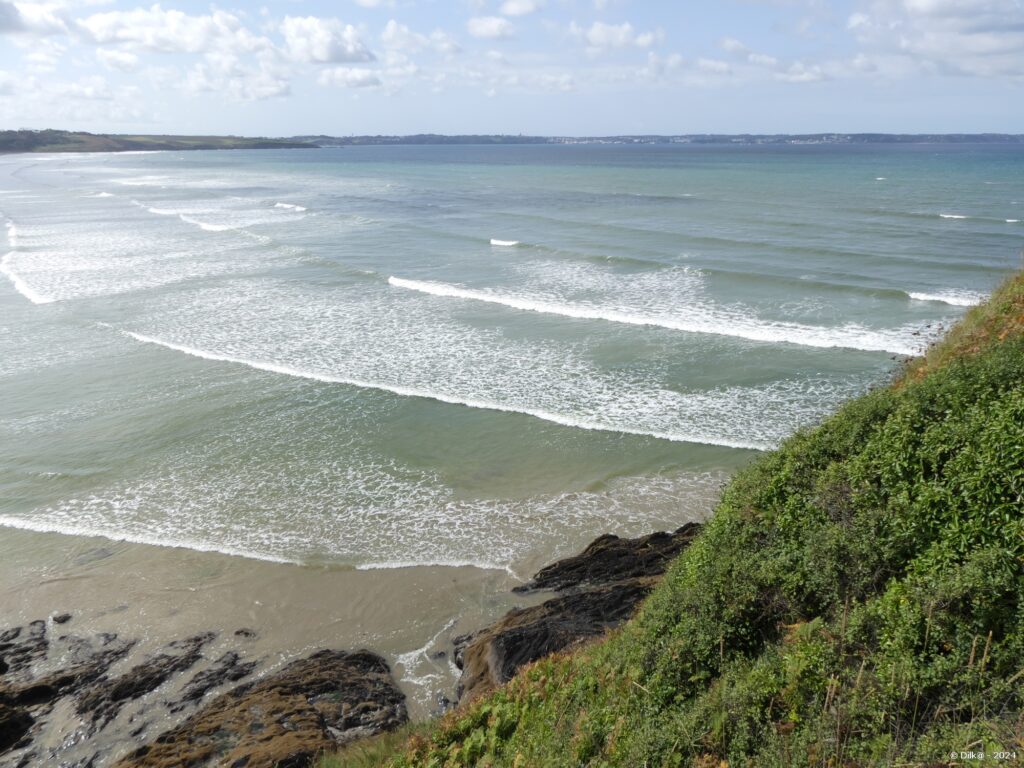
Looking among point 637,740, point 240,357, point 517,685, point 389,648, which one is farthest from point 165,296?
point 637,740

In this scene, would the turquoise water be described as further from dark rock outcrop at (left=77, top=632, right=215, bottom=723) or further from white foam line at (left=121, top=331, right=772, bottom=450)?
dark rock outcrop at (left=77, top=632, right=215, bottom=723)

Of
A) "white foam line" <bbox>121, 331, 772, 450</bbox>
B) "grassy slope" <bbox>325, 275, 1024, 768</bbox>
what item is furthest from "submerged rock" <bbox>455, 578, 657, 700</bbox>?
"white foam line" <bbox>121, 331, 772, 450</bbox>

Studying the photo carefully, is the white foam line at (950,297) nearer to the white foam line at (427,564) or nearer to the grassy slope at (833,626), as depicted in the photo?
the grassy slope at (833,626)

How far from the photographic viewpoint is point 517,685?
891cm

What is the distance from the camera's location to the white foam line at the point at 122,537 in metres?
13.9

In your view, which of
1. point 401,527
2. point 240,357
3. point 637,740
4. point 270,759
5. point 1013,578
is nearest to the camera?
point 1013,578

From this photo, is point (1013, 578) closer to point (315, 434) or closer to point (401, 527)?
point (401, 527)

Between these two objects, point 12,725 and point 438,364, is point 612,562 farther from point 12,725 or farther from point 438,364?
point 438,364

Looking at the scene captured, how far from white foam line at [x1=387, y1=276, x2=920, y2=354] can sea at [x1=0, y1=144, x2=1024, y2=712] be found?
0.13 meters

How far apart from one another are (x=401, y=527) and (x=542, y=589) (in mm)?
3454

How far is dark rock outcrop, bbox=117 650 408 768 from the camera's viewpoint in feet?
29.6

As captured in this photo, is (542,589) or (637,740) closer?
(637,740)

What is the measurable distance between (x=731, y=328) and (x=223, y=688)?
20.2m

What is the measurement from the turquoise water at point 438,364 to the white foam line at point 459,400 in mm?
117
